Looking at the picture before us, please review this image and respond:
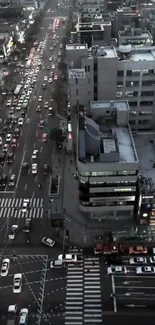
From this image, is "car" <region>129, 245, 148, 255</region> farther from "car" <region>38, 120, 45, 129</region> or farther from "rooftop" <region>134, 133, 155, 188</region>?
"car" <region>38, 120, 45, 129</region>

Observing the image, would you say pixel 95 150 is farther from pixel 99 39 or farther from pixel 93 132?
pixel 99 39

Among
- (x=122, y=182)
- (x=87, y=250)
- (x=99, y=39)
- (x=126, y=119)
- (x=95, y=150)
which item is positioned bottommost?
(x=87, y=250)

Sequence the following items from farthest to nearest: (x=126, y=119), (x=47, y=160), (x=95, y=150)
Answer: (x=47, y=160), (x=126, y=119), (x=95, y=150)

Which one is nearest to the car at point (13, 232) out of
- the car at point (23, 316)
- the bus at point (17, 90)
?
the car at point (23, 316)

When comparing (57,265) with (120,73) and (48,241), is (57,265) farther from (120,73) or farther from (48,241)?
(120,73)

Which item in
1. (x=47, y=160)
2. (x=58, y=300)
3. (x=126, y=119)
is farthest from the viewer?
(x=47, y=160)

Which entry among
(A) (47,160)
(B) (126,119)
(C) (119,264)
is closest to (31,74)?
(A) (47,160)

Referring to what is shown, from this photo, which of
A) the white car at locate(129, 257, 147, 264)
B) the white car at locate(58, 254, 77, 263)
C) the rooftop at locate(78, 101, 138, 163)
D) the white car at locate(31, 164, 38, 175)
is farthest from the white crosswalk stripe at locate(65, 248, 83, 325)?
the white car at locate(31, 164, 38, 175)
